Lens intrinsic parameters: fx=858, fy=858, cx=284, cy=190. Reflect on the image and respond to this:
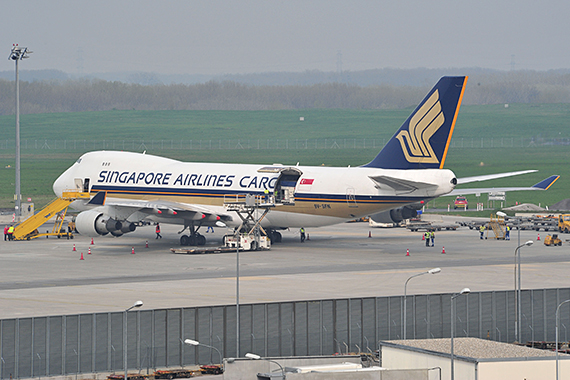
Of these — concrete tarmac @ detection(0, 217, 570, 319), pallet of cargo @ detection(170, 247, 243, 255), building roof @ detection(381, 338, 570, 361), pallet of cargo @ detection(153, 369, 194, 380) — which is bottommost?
pallet of cargo @ detection(153, 369, 194, 380)

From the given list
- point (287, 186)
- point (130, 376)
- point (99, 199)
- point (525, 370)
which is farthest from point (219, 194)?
point (525, 370)

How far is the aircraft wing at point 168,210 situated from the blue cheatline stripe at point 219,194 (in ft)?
3.57

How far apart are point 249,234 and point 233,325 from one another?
3522 centimetres

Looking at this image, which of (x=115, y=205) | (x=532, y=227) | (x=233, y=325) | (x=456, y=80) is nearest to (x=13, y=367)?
(x=233, y=325)

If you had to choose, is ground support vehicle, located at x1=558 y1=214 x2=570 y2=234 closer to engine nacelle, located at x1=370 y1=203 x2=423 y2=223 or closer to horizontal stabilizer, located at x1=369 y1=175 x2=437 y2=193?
engine nacelle, located at x1=370 y1=203 x2=423 y2=223

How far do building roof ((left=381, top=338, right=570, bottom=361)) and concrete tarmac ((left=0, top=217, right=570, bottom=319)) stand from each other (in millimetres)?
12486

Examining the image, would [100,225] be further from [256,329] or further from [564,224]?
[564,224]

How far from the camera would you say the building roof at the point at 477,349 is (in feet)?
99.1

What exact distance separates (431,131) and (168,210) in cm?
2203

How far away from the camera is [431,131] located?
63125 millimetres

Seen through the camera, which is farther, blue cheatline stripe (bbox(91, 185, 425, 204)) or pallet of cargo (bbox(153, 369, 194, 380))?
blue cheatline stripe (bbox(91, 185, 425, 204))

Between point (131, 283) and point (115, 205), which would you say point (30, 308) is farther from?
point (115, 205)

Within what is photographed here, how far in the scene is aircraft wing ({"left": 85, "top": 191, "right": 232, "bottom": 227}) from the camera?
67.8 metres

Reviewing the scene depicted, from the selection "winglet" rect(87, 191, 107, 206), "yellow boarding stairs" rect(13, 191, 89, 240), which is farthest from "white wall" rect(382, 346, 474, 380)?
"yellow boarding stairs" rect(13, 191, 89, 240)
